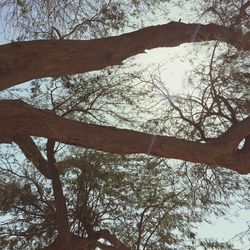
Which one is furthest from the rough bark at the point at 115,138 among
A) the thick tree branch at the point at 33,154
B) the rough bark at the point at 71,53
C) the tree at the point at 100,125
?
the thick tree branch at the point at 33,154

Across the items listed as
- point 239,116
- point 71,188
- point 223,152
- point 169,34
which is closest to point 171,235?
point 71,188

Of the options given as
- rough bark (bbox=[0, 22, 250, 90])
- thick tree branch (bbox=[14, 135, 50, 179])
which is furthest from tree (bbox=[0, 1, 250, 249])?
thick tree branch (bbox=[14, 135, 50, 179])

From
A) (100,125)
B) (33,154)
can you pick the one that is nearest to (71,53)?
(100,125)

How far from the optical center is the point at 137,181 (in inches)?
348

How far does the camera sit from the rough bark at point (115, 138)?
4.77 m

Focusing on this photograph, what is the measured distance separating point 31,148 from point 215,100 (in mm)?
2923

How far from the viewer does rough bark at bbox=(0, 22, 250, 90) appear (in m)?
4.62

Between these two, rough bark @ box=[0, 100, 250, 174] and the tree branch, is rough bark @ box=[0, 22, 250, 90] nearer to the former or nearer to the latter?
rough bark @ box=[0, 100, 250, 174]

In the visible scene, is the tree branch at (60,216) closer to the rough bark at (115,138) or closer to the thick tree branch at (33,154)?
the thick tree branch at (33,154)

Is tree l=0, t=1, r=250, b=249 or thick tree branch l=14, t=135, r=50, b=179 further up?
thick tree branch l=14, t=135, r=50, b=179

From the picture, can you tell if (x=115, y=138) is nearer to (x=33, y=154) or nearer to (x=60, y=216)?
(x=60, y=216)

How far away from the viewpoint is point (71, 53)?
4812 mm

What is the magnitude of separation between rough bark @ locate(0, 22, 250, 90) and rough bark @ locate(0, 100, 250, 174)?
13.1 inches

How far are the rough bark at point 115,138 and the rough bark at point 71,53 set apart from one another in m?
→ 0.33
